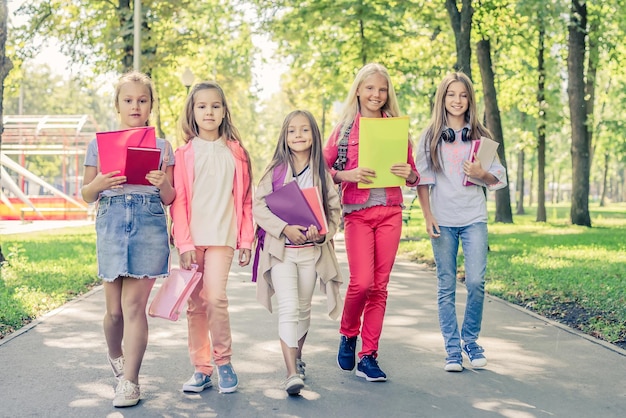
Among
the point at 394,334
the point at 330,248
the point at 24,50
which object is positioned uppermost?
the point at 24,50

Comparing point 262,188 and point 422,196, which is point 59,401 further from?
point 422,196

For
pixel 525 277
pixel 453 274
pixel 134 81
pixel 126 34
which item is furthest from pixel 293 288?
pixel 126 34

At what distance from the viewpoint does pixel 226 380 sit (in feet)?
17.6

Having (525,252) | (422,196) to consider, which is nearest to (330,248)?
(422,196)

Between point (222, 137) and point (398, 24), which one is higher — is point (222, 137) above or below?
below

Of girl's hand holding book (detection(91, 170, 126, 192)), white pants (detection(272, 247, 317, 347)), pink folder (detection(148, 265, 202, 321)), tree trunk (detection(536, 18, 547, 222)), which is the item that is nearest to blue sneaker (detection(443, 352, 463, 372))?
white pants (detection(272, 247, 317, 347))

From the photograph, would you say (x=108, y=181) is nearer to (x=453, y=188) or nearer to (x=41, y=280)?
A: (x=453, y=188)

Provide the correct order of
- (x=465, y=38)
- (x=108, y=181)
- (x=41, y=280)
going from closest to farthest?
(x=108, y=181), (x=41, y=280), (x=465, y=38)

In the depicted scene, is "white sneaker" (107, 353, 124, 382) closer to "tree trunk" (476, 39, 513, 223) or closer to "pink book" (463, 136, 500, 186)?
"pink book" (463, 136, 500, 186)

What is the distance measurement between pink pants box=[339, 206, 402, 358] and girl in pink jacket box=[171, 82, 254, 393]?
751 mm

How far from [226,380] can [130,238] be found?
3.50ft

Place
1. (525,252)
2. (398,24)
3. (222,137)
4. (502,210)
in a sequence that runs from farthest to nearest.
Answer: (502,210)
(398,24)
(525,252)
(222,137)

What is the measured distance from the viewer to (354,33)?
22.3 metres

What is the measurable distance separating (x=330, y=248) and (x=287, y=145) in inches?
28.5
